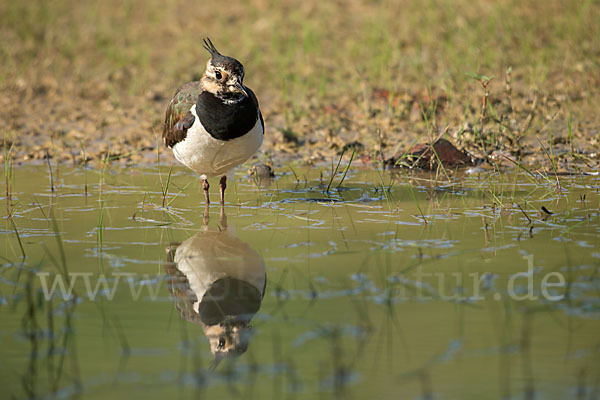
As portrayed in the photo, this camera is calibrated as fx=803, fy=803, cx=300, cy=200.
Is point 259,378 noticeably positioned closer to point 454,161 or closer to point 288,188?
point 288,188

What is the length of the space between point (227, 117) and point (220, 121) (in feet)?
0.18

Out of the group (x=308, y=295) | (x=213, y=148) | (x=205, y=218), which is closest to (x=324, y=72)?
(x=213, y=148)

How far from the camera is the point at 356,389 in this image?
9.46ft

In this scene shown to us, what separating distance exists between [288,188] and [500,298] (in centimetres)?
285

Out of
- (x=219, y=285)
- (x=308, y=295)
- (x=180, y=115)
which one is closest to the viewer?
(x=308, y=295)

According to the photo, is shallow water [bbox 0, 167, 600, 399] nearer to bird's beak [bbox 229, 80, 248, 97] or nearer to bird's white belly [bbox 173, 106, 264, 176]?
bird's white belly [bbox 173, 106, 264, 176]

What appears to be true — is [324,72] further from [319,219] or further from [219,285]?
[219,285]

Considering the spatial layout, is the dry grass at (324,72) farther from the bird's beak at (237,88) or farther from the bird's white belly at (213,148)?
the bird's beak at (237,88)

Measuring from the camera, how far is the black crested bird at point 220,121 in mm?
5316

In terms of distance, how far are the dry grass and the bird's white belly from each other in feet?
4.78

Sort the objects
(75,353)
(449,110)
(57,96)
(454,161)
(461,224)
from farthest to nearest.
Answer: (57,96) → (449,110) → (454,161) → (461,224) → (75,353)

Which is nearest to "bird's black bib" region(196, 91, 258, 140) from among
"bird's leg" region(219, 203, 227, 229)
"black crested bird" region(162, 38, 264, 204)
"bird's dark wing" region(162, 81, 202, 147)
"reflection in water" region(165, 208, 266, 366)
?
"black crested bird" region(162, 38, 264, 204)

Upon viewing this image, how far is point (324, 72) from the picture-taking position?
9297 mm

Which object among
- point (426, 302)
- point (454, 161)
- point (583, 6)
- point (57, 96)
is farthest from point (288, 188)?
point (583, 6)
